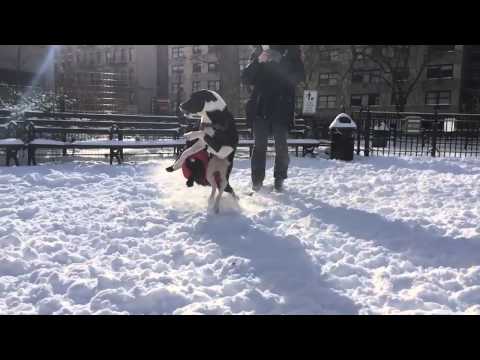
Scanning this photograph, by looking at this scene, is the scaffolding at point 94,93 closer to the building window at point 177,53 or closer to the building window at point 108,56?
the building window at point 108,56

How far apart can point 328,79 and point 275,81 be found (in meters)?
46.4

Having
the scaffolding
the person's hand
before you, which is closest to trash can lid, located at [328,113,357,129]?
the person's hand

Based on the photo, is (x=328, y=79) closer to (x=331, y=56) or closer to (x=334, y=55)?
(x=331, y=56)

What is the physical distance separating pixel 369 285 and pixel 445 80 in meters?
46.3

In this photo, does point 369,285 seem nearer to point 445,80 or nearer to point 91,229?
point 91,229

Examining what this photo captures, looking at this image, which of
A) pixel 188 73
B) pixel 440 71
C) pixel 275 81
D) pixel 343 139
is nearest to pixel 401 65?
pixel 440 71

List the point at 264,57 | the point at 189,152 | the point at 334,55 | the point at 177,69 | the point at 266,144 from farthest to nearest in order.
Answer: the point at 177,69 → the point at 334,55 → the point at 266,144 → the point at 264,57 → the point at 189,152

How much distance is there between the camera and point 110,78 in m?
36.1

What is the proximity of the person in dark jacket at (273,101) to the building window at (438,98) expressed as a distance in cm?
4218

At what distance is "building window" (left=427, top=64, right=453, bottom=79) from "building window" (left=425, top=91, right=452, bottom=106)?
169cm

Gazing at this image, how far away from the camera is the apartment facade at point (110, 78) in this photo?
26547 mm

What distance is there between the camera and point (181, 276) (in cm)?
312

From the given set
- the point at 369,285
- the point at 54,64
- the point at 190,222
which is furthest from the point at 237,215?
the point at 54,64
